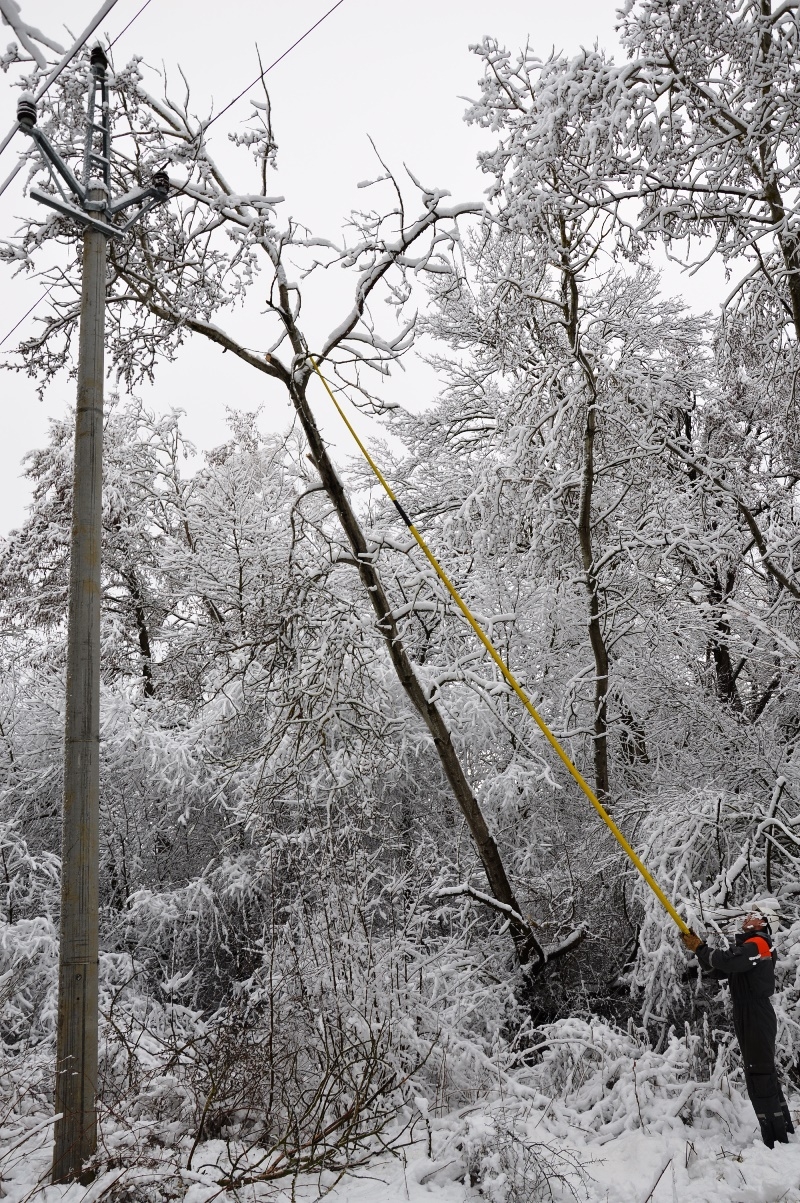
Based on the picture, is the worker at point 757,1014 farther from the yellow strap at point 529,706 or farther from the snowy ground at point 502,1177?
the yellow strap at point 529,706

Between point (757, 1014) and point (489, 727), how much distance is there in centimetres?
513

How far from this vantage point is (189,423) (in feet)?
56.8

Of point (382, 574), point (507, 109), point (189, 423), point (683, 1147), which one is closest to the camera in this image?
point (683, 1147)

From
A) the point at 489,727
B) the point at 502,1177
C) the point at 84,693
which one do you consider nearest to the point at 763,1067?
the point at 502,1177

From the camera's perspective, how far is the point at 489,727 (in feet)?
31.4

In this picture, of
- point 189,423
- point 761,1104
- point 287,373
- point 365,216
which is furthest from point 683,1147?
point 189,423

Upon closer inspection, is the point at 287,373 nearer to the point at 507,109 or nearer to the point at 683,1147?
the point at 507,109

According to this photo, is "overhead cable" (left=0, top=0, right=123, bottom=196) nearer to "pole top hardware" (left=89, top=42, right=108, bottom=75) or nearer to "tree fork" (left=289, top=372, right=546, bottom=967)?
"pole top hardware" (left=89, top=42, right=108, bottom=75)

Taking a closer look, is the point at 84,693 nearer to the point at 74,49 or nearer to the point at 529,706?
the point at 529,706

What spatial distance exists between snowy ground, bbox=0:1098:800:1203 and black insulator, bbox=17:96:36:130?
478 centimetres

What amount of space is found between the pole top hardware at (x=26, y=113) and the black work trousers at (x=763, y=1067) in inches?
231

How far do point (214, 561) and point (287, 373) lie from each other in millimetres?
6479

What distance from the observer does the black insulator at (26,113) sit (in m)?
4.31

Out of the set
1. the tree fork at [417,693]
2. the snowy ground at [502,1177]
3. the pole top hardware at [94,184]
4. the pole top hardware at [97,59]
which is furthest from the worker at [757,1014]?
the pole top hardware at [97,59]
